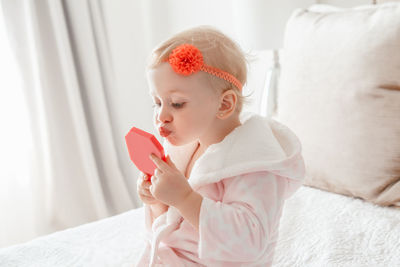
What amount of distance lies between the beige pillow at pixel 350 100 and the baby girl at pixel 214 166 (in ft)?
1.32

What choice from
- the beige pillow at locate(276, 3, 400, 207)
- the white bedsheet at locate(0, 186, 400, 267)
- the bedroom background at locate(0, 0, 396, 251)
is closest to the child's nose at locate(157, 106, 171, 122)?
the white bedsheet at locate(0, 186, 400, 267)

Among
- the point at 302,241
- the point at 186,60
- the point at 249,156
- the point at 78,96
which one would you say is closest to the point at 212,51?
the point at 186,60

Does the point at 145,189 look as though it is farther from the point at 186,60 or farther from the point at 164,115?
the point at 186,60

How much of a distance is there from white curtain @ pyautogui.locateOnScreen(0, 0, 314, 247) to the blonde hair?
39.3 inches

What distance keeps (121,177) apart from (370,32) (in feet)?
4.64

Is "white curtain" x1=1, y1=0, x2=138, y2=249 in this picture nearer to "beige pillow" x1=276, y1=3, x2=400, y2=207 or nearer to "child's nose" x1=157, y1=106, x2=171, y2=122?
"beige pillow" x1=276, y1=3, x2=400, y2=207

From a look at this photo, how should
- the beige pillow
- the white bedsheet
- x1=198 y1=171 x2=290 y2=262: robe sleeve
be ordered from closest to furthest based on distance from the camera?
x1=198 y1=171 x2=290 y2=262: robe sleeve, the white bedsheet, the beige pillow

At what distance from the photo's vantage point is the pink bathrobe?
721 mm

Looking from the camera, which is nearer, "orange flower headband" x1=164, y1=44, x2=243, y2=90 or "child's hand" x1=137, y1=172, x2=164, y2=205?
"orange flower headband" x1=164, y1=44, x2=243, y2=90

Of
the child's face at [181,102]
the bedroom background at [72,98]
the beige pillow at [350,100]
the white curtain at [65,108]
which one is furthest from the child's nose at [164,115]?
the white curtain at [65,108]

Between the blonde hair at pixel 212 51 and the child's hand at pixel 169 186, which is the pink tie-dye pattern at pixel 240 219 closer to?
the child's hand at pixel 169 186

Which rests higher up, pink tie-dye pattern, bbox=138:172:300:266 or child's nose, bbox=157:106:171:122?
child's nose, bbox=157:106:171:122

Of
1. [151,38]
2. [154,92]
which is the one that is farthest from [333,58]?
[151,38]

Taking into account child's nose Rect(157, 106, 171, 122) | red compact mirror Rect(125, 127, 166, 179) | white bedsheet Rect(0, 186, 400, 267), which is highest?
child's nose Rect(157, 106, 171, 122)
